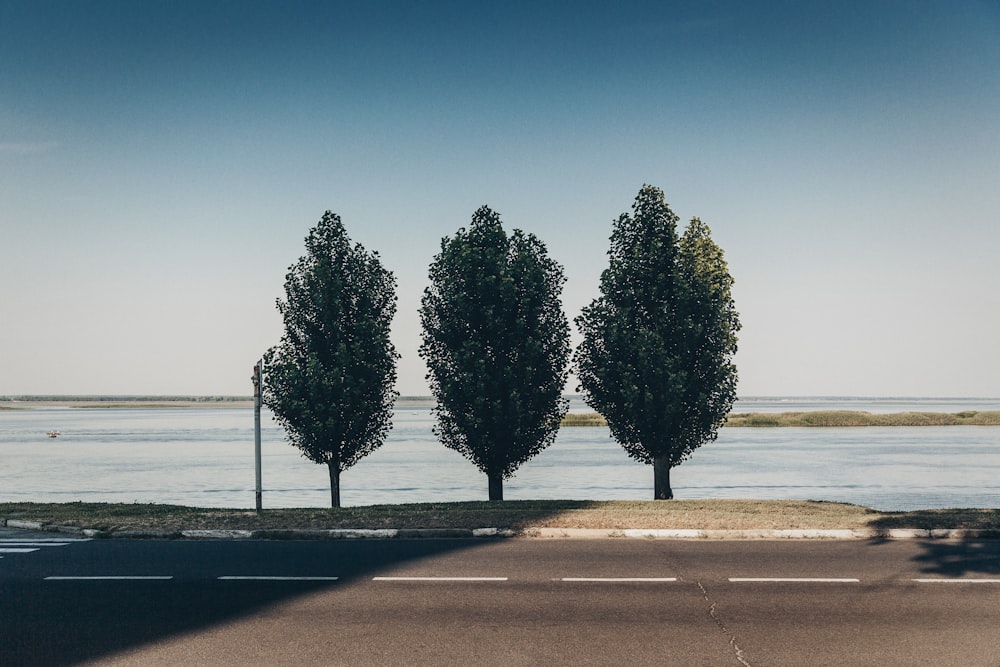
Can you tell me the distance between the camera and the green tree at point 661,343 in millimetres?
24438

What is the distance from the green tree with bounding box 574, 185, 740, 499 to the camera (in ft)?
80.2

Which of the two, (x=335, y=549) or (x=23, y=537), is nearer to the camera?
(x=335, y=549)

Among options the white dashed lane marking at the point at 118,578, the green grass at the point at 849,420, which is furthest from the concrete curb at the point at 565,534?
the green grass at the point at 849,420

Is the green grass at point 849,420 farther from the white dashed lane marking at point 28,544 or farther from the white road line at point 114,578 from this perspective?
the white road line at point 114,578

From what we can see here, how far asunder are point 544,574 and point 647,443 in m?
14.0

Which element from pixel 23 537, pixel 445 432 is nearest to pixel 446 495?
pixel 445 432

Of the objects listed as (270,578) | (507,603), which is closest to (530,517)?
(270,578)

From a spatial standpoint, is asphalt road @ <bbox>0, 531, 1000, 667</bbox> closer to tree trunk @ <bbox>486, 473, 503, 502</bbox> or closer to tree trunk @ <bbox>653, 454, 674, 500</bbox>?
tree trunk @ <bbox>486, 473, 503, 502</bbox>

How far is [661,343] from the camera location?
2441 centimetres

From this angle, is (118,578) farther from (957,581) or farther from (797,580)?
(957,581)

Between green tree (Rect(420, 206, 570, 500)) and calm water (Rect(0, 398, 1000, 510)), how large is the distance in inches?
361

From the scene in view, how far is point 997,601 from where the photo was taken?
9.73m

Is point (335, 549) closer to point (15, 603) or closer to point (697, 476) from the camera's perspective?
point (15, 603)

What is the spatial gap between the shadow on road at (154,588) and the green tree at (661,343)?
1160 cm
